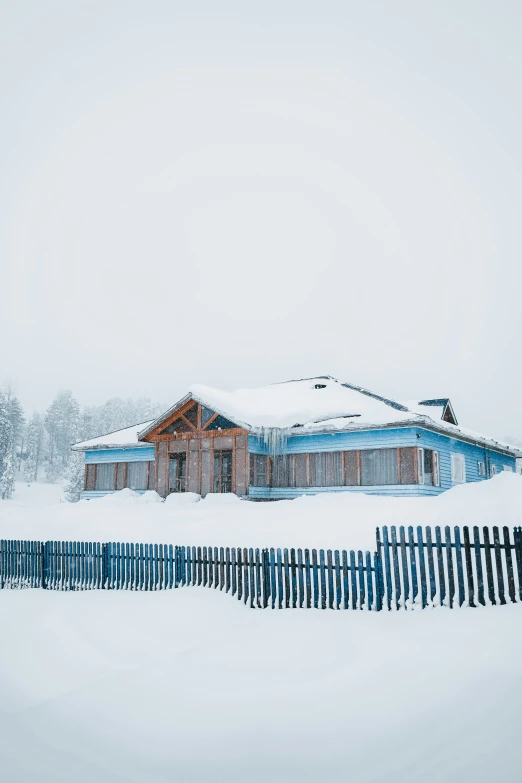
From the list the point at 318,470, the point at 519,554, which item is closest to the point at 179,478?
the point at 318,470

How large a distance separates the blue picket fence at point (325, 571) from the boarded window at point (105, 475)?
21.6 metres

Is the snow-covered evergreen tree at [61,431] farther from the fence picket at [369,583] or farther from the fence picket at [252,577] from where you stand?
the fence picket at [369,583]

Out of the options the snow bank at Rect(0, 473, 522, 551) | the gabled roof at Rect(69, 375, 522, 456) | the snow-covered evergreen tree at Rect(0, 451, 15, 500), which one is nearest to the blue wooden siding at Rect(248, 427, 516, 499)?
the gabled roof at Rect(69, 375, 522, 456)

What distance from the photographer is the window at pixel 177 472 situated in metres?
29.1

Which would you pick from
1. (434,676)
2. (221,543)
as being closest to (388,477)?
(221,543)

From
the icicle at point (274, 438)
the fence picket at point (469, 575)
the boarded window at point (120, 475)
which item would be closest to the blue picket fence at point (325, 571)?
the fence picket at point (469, 575)

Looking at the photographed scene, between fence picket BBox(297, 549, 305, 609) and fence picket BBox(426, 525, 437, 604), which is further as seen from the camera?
fence picket BBox(297, 549, 305, 609)

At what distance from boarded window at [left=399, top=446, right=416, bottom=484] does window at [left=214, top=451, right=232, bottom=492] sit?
27.9 feet

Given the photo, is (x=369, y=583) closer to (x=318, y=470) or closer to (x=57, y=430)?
(x=318, y=470)

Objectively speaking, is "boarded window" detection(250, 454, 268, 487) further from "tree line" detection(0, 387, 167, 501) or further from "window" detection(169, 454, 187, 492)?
"tree line" detection(0, 387, 167, 501)

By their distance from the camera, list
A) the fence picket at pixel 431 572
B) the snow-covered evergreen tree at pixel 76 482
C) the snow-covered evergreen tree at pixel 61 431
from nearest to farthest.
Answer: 1. the fence picket at pixel 431 572
2. the snow-covered evergreen tree at pixel 76 482
3. the snow-covered evergreen tree at pixel 61 431

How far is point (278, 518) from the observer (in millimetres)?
18016

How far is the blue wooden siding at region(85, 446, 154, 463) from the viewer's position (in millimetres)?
32688

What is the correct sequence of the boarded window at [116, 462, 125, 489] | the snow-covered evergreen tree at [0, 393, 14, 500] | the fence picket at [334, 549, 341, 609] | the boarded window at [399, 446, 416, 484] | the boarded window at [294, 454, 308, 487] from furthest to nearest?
1. the snow-covered evergreen tree at [0, 393, 14, 500]
2. the boarded window at [116, 462, 125, 489]
3. the boarded window at [294, 454, 308, 487]
4. the boarded window at [399, 446, 416, 484]
5. the fence picket at [334, 549, 341, 609]
